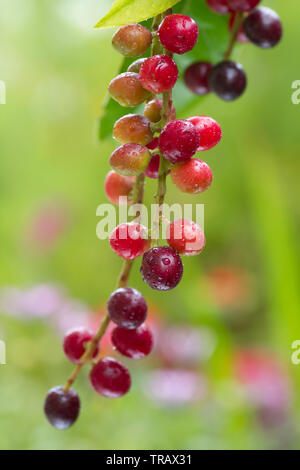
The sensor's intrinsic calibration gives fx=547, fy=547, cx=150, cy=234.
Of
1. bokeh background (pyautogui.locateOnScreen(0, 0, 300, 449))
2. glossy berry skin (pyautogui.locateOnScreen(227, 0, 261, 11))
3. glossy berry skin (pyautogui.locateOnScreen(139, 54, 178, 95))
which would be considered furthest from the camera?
bokeh background (pyautogui.locateOnScreen(0, 0, 300, 449))

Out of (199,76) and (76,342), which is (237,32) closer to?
(199,76)

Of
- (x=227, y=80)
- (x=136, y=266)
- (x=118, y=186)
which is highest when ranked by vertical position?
(x=136, y=266)

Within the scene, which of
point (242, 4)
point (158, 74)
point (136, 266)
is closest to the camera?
point (158, 74)

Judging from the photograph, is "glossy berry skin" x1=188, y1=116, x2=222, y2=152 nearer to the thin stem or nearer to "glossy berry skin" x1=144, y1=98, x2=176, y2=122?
"glossy berry skin" x1=144, y1=98, x2=176, y2=122

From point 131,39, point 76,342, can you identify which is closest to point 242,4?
point 131,39

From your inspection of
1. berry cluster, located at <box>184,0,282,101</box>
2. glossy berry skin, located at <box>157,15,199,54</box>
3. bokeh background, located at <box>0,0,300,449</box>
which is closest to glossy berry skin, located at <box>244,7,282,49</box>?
berry cluster, located at <box>184,0,282,101</box>

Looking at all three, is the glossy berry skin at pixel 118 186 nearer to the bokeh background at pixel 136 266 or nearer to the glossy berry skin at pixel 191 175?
the glossy berry skin at pixel 191 175

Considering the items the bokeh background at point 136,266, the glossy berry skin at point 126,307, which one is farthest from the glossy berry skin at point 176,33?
the bokeh background at point 136,266
